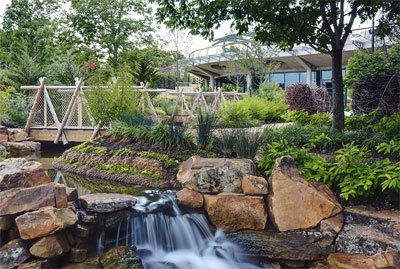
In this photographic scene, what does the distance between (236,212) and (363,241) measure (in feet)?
5.34

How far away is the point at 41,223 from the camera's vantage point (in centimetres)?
396

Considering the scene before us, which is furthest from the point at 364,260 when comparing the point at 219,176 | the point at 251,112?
the point at 251,112

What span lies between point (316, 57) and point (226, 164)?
29905 millimetres

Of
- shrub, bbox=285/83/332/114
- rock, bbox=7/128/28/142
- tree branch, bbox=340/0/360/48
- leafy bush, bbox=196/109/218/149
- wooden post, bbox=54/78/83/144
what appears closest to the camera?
tree branch, bbox=340/0/360/48

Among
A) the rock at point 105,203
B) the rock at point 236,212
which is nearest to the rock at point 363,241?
the rock at point 236,212

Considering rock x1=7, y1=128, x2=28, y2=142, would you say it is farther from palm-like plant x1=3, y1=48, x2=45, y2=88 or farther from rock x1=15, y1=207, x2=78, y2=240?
rock x1=15, y1=207, x2=78, y2=240

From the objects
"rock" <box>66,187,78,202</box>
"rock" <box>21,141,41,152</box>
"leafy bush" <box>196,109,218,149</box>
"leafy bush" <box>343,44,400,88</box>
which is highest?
"leafy bush" <box>343,44,400,88</box>

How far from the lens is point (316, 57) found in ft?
106

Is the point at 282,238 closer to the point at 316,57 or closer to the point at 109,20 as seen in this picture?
the point at 109,20

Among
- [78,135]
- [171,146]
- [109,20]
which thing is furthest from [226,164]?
[109,20]

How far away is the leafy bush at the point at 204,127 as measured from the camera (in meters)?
6.65

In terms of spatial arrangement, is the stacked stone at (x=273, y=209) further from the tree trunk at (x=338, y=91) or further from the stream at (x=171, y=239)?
the tree trunk at (x=338, y=91)

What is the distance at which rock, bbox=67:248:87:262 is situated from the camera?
4086mm

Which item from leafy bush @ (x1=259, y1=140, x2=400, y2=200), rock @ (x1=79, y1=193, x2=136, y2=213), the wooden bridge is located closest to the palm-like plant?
the wooden bridge
